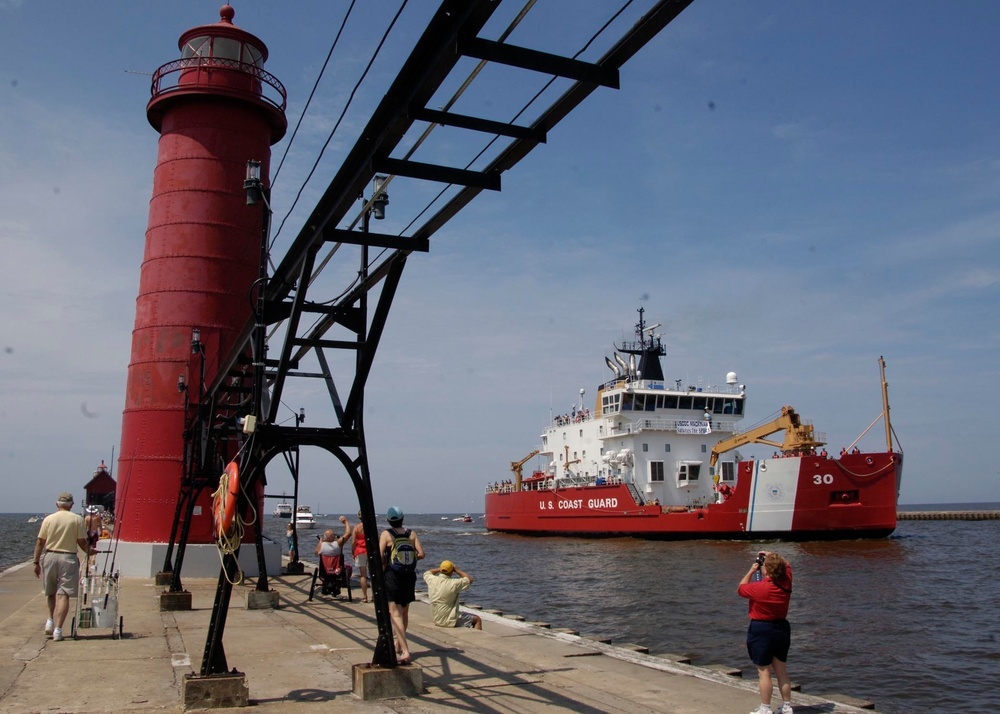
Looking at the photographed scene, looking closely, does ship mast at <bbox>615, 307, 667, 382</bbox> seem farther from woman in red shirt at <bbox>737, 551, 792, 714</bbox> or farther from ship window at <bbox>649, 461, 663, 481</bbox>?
woman in red shirt at <bbox>737, 551, 792, 714</bbox>

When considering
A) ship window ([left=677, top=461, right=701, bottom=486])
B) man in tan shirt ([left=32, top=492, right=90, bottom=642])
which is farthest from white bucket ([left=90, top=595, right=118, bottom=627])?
ship window ([left=677, top=461, right=701, bottom=486])

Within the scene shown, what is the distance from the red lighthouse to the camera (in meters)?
16.3

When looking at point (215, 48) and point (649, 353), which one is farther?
point (649, 353)

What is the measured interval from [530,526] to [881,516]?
20.7 metres

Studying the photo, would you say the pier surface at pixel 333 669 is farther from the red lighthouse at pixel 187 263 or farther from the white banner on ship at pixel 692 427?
the white banner on ship at pixel 692 427

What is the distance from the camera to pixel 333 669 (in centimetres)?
742

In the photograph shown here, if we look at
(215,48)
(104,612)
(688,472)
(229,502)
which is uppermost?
(215,48)

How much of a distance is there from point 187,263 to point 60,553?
373 inches

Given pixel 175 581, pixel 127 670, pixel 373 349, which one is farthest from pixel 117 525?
pixel 373 349

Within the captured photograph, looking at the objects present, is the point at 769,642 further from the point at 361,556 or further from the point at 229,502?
the point at 361,556

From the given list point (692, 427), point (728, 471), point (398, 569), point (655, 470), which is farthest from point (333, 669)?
point (692, 427)

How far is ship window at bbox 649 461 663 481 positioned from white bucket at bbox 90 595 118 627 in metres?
32.3

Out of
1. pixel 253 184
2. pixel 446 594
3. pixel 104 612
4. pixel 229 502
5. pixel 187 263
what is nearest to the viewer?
pixel 229 502

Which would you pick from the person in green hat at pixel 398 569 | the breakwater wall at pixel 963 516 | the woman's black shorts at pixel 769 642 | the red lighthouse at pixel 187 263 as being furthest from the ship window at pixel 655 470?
the breakwater wall at pixel 963 516
